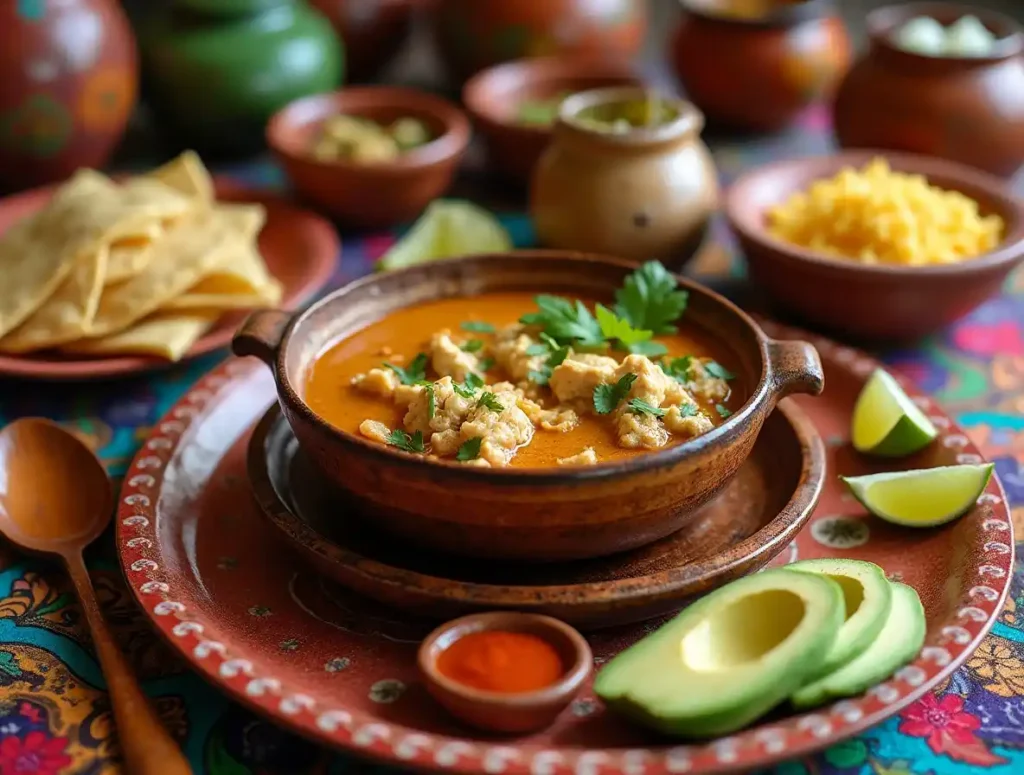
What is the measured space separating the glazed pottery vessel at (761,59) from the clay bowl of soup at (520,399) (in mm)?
1656

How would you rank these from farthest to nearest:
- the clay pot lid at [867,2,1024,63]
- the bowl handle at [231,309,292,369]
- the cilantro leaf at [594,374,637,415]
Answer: the clay pot lid at [867,2,1024,63] → the bowl handle at [231,309,292,369] → the cilantro leaf at [594,374,637,415]

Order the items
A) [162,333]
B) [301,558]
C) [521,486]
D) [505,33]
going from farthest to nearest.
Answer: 1. [505,33]
2. [162,333]
3. [301,558]
4. [521,486]

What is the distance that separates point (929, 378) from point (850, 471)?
23.6 inches

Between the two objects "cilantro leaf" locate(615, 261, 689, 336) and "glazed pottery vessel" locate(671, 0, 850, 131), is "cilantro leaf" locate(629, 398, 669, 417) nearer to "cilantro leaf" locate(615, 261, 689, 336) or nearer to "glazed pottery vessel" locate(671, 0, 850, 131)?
"cilantro leaf" locate(615, 261, 689, 336)

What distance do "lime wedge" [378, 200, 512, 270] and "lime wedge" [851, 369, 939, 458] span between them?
1.10 metres

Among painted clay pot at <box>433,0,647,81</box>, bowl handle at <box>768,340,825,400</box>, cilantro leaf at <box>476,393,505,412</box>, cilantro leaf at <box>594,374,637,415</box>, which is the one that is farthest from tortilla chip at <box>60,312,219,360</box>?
painted clay pot at <box>433,0,647,81</box>

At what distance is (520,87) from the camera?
11.8ft

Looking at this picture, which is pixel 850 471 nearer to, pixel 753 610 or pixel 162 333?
pixel 753 610

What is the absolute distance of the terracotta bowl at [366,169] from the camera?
120 inches

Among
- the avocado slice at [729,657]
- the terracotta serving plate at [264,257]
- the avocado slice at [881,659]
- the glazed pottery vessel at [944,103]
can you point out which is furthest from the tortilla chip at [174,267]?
the glazed pottery vessel at [944,103]

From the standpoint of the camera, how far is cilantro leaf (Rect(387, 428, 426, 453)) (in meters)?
1.75

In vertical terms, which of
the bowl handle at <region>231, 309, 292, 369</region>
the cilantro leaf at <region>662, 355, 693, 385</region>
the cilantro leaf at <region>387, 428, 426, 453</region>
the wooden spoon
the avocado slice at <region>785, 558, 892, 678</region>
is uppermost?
the bowl handle at <region>231, 309, 292, 369</region>

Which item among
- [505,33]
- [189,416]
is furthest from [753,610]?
[505,33]

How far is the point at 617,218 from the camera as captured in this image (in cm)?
271
